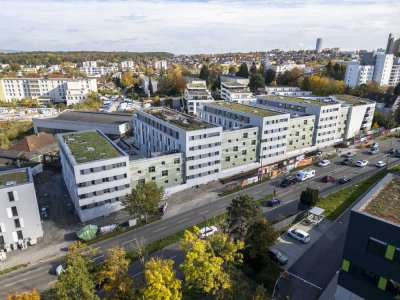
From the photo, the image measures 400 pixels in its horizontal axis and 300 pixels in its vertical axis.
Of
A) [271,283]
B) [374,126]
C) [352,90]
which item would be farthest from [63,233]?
[352,90]

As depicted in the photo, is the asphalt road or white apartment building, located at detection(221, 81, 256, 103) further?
white apartment building, located at detection(221, 81, 256, 103)

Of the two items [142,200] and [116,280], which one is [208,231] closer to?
[142,200]

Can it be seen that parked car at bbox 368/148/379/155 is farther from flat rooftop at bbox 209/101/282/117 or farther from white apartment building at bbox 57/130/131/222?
white apartment building at bbox 57/130/131/222

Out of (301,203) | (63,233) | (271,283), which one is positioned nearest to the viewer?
(271,283)

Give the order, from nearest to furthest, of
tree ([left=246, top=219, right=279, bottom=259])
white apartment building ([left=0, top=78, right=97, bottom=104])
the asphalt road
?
tree ([left=246, top=219, right=279, bottom=259]) < the asphalt road < white apartment building ([left=0, top=78, right=97, bottom=104])

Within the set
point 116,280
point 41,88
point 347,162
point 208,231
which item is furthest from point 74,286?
point 41,88

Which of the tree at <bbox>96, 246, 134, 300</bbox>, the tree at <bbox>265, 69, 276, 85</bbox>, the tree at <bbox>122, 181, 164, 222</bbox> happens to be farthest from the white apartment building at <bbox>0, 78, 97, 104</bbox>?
the tree at <bbox>96, 246, 134, 300</bbox>

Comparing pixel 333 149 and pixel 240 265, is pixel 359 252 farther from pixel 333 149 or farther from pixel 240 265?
pixel 333 149

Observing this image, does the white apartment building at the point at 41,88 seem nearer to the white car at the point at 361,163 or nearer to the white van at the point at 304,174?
the white van at the point at 304,174
